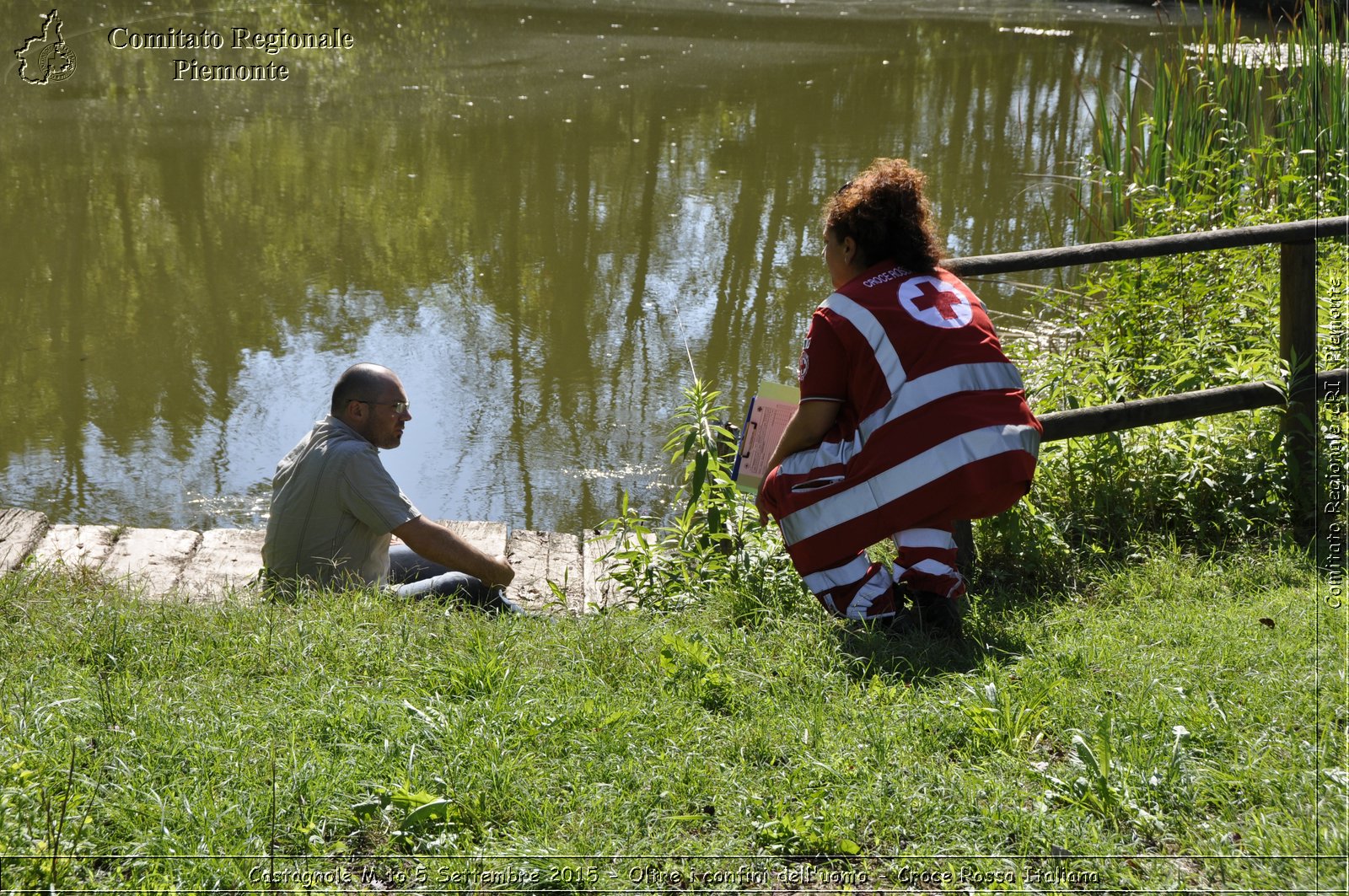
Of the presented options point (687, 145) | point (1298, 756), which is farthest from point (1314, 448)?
point (687, 145)

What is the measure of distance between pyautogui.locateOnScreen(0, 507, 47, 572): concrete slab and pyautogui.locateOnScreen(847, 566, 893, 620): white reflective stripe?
3.22 meters

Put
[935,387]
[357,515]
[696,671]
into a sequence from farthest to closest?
[357,515] → [935,387] → [696,671]

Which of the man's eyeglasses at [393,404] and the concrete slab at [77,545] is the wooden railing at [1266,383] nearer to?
the man's eyeglasses at [393,404]

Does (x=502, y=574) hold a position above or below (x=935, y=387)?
below

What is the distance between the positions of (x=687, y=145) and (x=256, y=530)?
8206 mm

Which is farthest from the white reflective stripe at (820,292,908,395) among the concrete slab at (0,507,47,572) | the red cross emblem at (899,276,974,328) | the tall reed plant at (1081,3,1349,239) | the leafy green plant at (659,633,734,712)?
the concrete slab at (0,507,47,572)

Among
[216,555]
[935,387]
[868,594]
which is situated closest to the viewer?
[935,387]

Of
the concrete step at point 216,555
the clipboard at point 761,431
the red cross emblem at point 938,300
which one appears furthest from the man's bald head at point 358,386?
the red cross emblem at point 938,300

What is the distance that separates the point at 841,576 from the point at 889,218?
1.10 meters

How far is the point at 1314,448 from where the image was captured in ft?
14.2

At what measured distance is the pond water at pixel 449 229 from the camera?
6.83m

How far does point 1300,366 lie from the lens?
14.7 feet

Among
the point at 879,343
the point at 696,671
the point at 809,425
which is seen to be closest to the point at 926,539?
the point at 809,425

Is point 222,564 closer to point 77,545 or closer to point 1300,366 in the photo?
point 77,545
